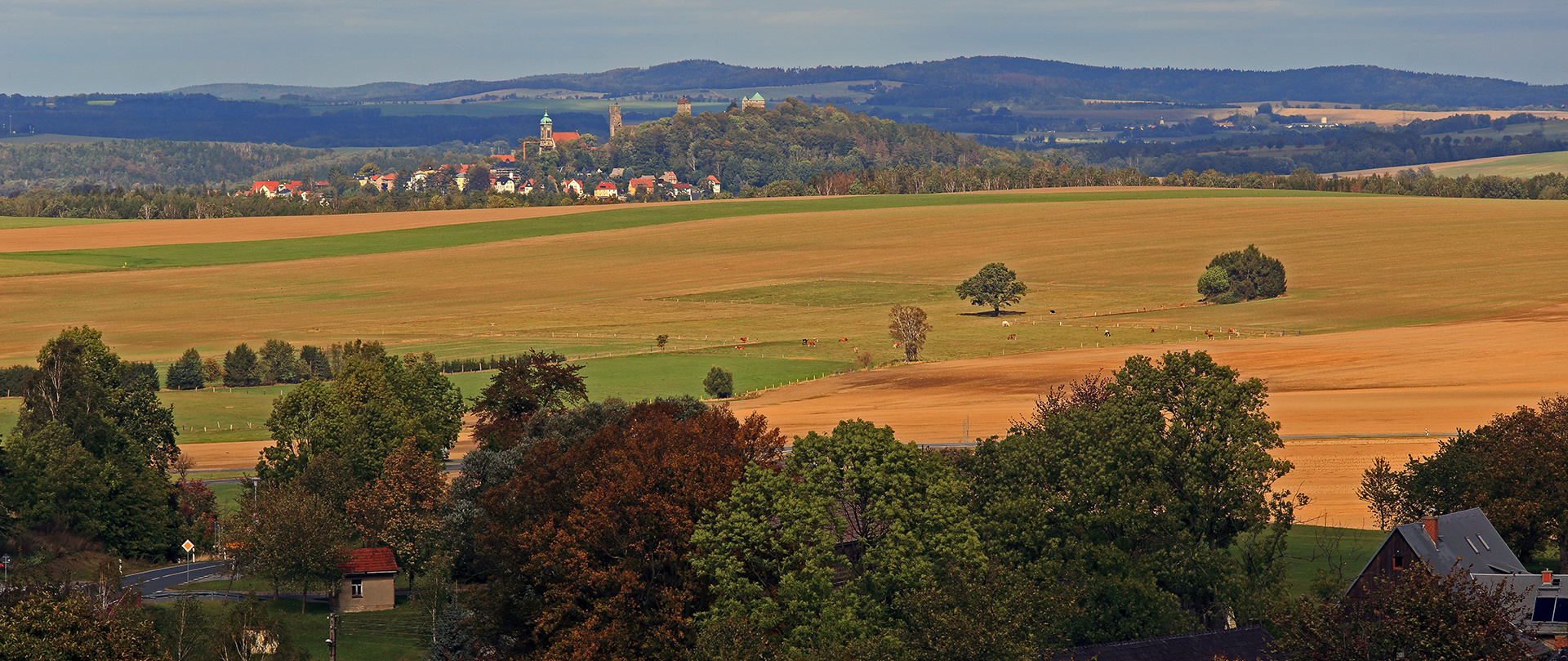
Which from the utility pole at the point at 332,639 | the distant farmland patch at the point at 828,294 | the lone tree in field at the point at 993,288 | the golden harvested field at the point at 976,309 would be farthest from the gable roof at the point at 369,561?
the distant farmland patch at the point at 828,294

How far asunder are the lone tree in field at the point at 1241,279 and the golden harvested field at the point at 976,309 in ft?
9.92

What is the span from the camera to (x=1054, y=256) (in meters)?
174

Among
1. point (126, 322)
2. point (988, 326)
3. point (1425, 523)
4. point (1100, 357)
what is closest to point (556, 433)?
point (1425, 523)

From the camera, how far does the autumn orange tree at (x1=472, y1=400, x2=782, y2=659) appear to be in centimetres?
4528

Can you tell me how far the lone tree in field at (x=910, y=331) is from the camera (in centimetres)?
11750

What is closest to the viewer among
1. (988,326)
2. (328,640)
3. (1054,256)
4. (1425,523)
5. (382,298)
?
(1425,523)

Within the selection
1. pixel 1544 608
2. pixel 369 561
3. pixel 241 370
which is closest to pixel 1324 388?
pixel 1544 608

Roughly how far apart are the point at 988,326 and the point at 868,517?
86857 millimetres

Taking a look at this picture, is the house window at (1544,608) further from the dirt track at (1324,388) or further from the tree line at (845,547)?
the dirt track at (1324,388)

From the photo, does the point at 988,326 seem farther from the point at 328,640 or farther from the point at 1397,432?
the point at 328,640

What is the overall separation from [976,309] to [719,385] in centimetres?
4558

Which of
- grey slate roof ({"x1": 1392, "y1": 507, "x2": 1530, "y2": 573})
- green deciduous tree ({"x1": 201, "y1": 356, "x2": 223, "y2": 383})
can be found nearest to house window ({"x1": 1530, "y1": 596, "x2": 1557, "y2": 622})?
grey slate roof ({"x1": 1392, "y1": 507, "x2": 1530, "y2": 573})

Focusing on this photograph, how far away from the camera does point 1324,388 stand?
9419cm

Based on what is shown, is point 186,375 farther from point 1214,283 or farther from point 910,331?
point 1214,283
